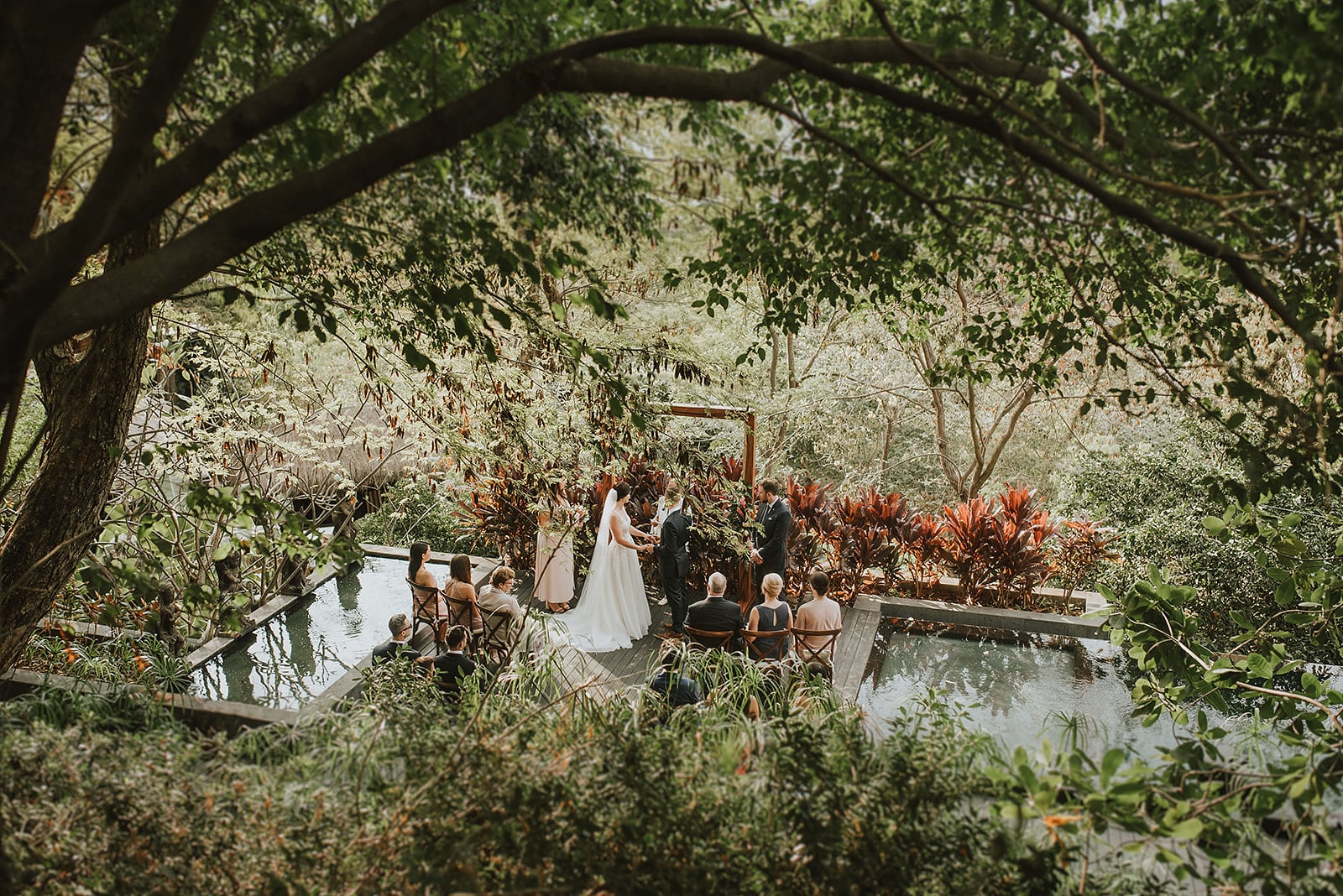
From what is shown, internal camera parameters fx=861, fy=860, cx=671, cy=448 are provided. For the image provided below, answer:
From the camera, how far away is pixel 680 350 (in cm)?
805

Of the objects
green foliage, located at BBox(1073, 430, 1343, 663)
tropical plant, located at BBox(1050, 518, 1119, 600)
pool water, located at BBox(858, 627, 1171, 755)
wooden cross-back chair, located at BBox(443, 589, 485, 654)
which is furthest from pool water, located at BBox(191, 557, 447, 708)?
tropical plant, located at BBox(1050, 518, 1119, 600)

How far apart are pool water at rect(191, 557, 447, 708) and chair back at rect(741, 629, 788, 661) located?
3033mm

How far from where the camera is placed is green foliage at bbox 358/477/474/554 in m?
11.8

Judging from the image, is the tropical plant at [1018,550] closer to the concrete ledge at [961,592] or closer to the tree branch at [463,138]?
the concrete ledge at [961,592]

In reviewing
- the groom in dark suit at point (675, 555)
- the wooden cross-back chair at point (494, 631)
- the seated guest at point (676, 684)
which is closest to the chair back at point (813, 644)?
the seated guest at point (676, 684)

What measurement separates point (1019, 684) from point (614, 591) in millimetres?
3918

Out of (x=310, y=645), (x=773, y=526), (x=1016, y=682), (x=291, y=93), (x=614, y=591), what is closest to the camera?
(x=291, y=93)

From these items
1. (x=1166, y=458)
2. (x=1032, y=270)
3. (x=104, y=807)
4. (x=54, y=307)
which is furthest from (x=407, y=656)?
(x=1166, y=458)

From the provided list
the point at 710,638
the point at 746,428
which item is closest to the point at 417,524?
the point at 746,428

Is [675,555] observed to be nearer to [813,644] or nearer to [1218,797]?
[813,644]

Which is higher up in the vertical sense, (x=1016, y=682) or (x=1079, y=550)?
(x=1079, y=550)

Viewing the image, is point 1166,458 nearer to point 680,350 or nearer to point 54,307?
point 680,350

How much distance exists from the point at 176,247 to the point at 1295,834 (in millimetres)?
3673

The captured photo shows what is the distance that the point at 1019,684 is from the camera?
7.56m
